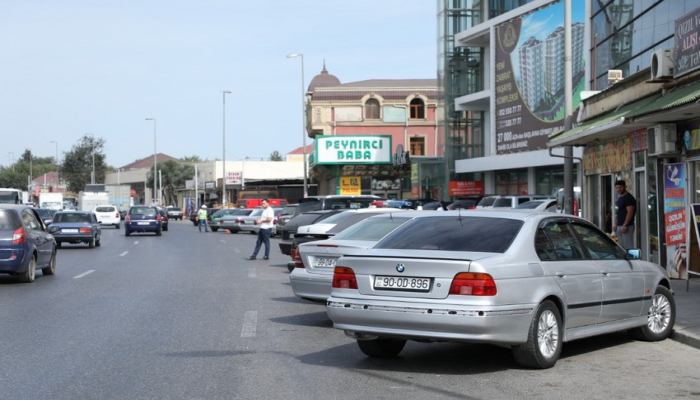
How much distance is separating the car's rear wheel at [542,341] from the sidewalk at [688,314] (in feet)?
7.49

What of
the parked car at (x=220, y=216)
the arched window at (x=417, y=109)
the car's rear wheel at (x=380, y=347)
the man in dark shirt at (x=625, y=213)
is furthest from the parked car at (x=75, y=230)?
the arched window at (x=417, y=109)

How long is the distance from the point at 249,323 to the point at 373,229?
2.19 meters

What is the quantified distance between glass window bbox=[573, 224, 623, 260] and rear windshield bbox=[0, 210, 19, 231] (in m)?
11.9

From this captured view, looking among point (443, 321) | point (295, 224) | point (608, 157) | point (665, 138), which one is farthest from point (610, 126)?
point (443, 321)

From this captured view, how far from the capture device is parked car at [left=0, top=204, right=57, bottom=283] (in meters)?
16.9

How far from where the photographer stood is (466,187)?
5569 centimetres

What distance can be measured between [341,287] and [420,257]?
93 cm

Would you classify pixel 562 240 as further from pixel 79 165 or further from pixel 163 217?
pixel 79 165

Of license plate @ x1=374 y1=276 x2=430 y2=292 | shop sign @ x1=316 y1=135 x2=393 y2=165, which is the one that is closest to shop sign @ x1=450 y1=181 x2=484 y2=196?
shop sign @ x1=316 y1=135 x2=393 y2=165

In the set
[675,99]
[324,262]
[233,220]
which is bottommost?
[233,220]

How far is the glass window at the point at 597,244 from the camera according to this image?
30.1ft

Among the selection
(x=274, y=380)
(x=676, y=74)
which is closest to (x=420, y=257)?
(x=274, y=380)

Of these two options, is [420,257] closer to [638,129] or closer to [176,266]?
[638,129]

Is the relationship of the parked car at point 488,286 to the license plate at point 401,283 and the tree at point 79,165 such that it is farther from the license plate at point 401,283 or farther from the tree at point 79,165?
the tree at point 79,165
